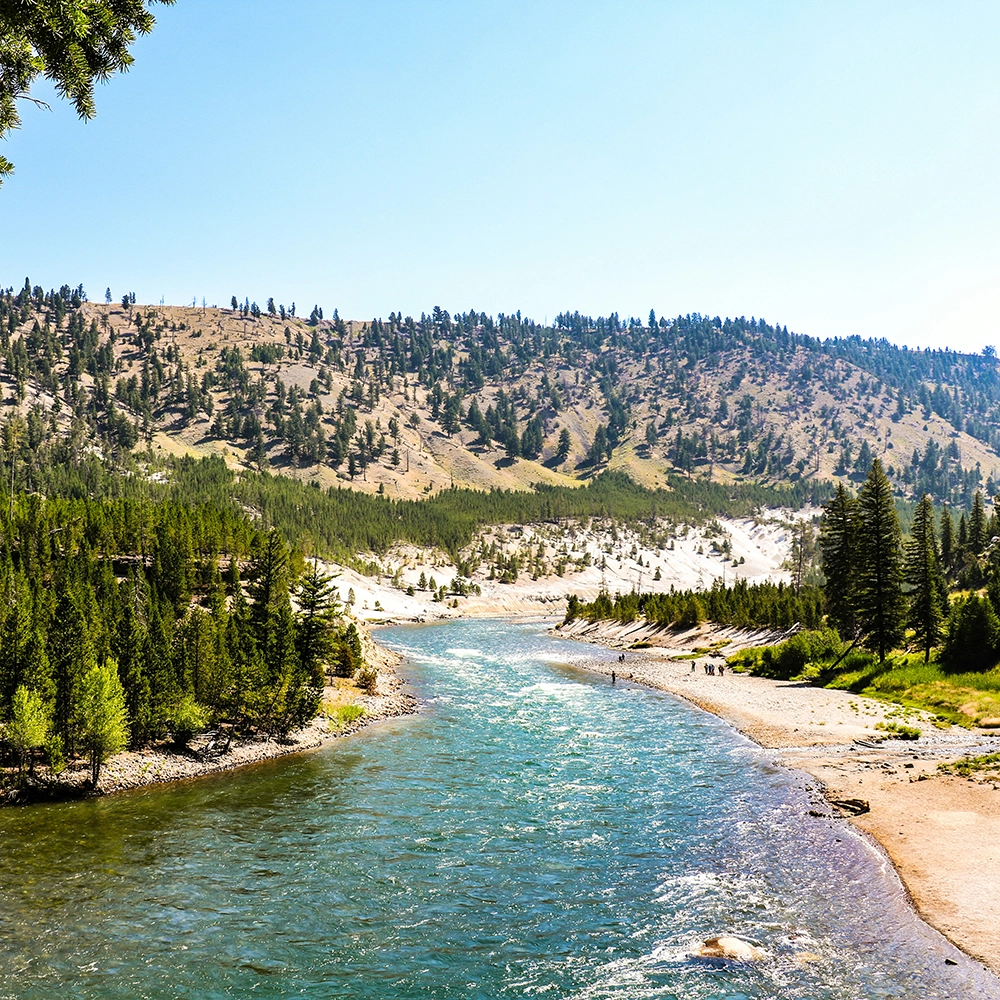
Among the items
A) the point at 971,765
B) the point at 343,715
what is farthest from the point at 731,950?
the point at 343,715

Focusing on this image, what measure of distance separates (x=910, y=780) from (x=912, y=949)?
18775 mm

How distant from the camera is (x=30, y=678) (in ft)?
133

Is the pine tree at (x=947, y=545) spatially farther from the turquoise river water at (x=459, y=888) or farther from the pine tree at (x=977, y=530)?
the turquoise river water at (x=459, y=888)

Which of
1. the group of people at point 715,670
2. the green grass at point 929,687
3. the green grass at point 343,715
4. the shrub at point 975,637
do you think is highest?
the shrub at point 975,637

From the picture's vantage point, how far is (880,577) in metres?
70.8

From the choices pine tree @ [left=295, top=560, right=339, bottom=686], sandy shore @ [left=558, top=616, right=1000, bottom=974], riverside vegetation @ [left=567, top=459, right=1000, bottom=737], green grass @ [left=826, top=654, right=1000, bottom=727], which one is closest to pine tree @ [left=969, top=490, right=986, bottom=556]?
riverside vegetation @ [left=567, top=459, right=1000, bottom=737]

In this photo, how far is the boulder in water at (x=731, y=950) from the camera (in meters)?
22.7

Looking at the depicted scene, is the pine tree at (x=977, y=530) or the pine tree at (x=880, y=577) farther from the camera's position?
the pine tree at (x=977, y=530)

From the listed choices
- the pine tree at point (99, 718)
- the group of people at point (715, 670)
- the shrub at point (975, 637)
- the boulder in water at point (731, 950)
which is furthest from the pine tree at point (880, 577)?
the pine tree at point (99, 718)

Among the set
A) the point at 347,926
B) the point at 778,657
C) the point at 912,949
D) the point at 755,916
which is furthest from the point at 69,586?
the point at 778,657

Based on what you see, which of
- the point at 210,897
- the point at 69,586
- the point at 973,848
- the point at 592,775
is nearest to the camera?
the point at 210,897

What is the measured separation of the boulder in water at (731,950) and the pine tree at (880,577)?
55166 mm

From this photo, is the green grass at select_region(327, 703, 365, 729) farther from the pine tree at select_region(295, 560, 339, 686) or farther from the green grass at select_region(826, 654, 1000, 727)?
the green grass at select_region(826, 654, 1000, 727)

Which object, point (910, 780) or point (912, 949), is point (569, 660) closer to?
point (910, 780)
